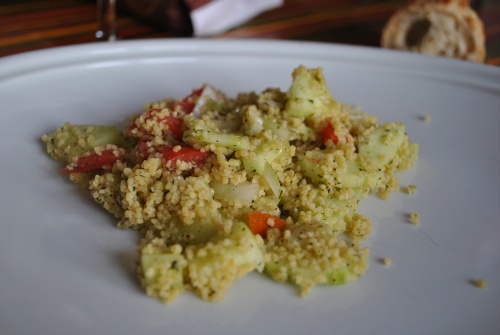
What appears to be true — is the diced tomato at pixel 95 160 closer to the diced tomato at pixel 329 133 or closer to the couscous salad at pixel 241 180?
the couscous salad at pixel 241 180

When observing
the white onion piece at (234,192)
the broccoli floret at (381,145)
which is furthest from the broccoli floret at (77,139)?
the broccoli floret at (381,145)

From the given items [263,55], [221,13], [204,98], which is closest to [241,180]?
[204,98]

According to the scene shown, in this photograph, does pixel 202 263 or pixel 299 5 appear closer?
pixel 202 263

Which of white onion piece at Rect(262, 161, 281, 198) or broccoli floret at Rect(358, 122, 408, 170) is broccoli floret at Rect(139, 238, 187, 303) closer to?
white onion piece at Rect(262, 161, 281, 198)

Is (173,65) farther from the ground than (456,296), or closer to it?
farther from the ground

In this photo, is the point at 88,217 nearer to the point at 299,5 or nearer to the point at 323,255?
the point at 323,255

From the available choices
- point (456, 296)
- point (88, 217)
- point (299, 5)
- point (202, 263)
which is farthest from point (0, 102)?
point (299, 5)

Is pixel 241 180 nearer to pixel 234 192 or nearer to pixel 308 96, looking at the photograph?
pixel 234 192
